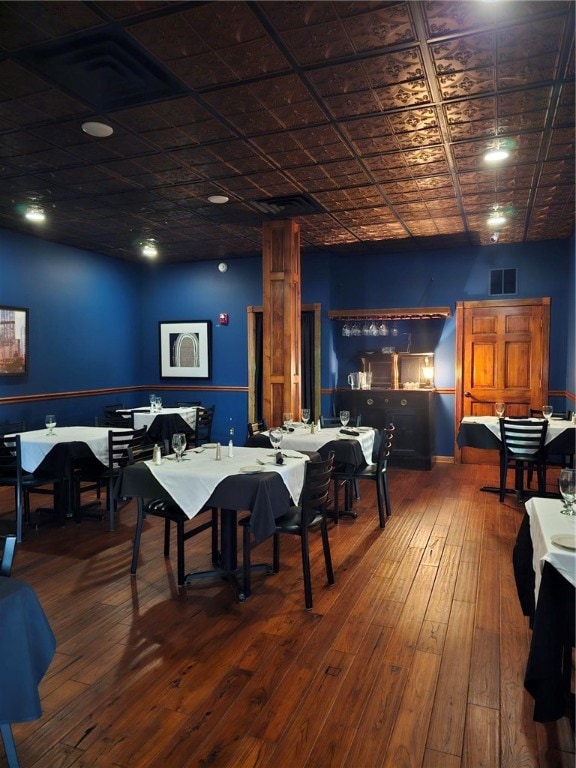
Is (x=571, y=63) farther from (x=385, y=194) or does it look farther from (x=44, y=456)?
(x=44, y=456)

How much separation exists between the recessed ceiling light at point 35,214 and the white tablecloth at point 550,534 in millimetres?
5613

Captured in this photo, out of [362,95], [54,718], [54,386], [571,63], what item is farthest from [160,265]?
[54,718]

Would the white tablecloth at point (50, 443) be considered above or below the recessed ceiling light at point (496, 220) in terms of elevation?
below

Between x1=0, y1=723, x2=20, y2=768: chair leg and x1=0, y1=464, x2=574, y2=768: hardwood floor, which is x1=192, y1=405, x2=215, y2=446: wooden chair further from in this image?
x1=0, y1=723, x2=20, y2=768: chair leg

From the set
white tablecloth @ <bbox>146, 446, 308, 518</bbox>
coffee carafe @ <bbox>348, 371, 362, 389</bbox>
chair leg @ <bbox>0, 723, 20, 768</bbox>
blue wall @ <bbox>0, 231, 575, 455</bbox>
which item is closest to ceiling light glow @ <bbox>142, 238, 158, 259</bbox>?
blue wall @ <bbox>0, 231, 575, 455</bbox>

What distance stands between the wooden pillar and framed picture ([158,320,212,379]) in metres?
3.01

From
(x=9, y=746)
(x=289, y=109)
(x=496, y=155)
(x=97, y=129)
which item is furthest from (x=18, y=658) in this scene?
(x=496, y=155)

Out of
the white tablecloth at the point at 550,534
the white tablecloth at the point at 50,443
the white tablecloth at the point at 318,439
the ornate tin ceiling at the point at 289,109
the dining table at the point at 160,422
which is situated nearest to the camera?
the white tablecloth at the point at 550,534

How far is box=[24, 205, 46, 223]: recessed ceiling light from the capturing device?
5.80 m

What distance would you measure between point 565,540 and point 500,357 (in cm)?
604

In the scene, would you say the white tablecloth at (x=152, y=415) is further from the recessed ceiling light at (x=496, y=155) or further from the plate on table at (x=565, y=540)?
the plate on table at (x=565, y=540)

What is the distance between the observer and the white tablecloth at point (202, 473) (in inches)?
129

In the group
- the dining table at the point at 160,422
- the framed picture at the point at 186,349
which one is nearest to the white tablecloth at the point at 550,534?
the dining table at the point at 160,422

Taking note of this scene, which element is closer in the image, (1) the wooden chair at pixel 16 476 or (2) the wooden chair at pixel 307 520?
(2) the wooden chair at pixel 307 520
